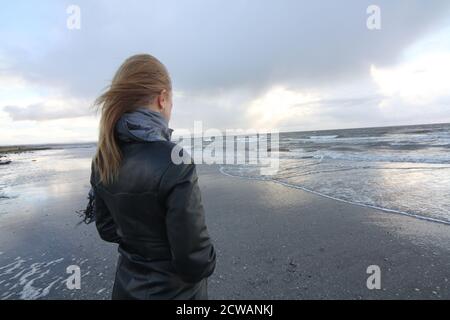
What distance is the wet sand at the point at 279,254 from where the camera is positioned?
3430 millimetres

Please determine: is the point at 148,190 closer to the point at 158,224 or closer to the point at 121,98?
the point at 158,224

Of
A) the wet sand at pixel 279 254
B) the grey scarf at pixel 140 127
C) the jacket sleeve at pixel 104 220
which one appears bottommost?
the wet sand at pixel 279 254

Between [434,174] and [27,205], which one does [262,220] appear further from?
[434,174]

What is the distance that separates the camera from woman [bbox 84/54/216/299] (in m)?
1.25

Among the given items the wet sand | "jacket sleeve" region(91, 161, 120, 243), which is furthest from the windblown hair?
the wet sand

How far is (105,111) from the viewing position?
1384 mm

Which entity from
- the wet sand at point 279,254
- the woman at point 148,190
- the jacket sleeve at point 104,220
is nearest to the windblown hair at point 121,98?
the woman at point 148,190

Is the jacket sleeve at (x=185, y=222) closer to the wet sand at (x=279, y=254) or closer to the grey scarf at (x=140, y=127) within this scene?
the grey scarf at (x=140, y=127)

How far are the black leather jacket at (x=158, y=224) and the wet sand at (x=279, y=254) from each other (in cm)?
218

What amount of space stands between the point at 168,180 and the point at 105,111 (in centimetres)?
53

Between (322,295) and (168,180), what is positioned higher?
(168,180)

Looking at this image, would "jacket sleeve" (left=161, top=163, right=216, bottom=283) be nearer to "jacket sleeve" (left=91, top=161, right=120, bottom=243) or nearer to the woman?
the woman

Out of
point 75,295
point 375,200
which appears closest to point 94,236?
point 75,295

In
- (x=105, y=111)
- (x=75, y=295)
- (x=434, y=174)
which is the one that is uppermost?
(x=105, y=111)
